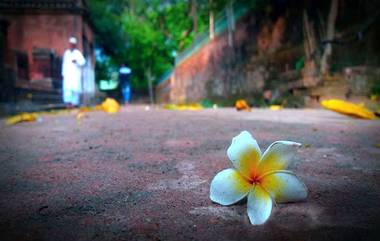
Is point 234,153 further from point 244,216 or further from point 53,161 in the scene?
point 53,161

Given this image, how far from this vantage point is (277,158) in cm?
113

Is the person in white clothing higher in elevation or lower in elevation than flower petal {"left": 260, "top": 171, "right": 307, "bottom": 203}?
higher

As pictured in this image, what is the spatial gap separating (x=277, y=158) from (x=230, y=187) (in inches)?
6.6

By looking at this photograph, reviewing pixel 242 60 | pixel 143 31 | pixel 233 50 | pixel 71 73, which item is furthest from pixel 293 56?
pixel 143 31

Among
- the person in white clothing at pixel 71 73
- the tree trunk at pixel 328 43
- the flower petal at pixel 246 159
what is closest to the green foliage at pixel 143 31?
the person in white clothing at pixel 71 73

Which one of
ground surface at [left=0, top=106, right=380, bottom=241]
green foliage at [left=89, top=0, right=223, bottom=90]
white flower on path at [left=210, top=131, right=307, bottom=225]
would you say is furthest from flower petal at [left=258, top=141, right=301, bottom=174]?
green foliage at [left=89, top=0, right=223, bottom=90]

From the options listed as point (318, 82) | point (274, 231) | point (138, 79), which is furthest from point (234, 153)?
point (138, 79)

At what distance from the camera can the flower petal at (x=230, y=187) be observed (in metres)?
1.10

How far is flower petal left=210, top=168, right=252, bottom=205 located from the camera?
3.62 feet

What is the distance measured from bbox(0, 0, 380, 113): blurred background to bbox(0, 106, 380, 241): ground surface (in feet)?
15.9

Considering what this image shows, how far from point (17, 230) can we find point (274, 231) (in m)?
0.64

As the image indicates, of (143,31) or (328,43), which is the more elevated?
(143,31)

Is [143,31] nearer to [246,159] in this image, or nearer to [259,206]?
[246,159]

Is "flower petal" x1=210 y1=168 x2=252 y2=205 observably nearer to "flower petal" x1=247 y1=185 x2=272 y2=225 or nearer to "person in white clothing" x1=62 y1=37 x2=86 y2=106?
"flower petal" x1=247 y1=185 x2=272 y2=225
